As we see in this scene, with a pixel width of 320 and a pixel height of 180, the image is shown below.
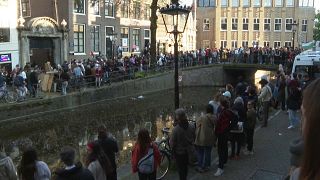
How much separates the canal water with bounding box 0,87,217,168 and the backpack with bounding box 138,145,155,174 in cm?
479

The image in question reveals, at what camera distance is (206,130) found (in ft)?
29.6

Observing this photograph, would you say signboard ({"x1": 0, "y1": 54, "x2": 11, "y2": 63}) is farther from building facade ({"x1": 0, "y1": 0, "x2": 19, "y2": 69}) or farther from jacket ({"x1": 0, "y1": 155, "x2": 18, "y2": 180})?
jacket ({"x1": 0, "y1": 155, "x2": 18, "y2": 180})

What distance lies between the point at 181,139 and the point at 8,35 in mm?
22756

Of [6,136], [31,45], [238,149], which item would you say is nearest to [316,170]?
[238,149]

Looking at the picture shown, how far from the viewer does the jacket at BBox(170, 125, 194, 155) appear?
8.20 m

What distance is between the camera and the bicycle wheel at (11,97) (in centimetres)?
2131

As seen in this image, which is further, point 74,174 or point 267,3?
point 267,3

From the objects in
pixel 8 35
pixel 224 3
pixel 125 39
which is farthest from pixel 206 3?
pixel 8 35

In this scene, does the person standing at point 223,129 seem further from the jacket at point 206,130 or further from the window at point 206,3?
the window at point 206,3

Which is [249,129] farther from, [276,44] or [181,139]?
[276,44]

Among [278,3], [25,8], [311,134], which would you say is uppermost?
[278,3]

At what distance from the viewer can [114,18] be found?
4019 centimetres

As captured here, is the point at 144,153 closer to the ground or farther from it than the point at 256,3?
closer to the ground

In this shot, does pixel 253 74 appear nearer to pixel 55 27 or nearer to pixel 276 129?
pixel 55 27
